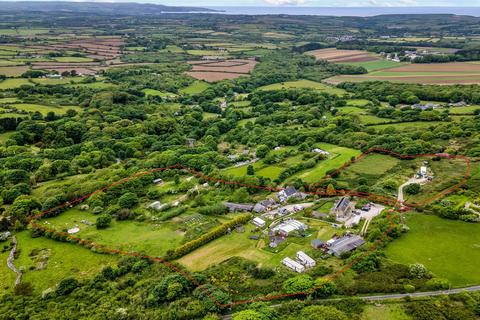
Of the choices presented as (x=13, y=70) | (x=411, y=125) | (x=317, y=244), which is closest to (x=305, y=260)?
(x=317, y=244)

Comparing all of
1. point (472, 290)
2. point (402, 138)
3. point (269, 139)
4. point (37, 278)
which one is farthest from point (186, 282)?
point (402, 138)

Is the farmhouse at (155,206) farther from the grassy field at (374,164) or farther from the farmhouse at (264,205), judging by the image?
the grassy field at (374,164)

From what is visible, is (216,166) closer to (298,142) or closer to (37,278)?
(298,142)

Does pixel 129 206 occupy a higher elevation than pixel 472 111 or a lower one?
lower

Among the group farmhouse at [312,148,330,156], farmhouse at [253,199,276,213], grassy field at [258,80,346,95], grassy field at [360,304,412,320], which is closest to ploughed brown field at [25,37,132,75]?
grassy field at [258,80,346,95]

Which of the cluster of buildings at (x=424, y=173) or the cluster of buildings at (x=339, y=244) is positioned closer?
the cluster of buildings at (x=339, y=244)

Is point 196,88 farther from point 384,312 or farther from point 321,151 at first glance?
point 384,312

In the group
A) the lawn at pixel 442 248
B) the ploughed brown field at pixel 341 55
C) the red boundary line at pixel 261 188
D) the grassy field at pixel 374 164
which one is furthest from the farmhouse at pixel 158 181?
the ploughed brown field at pixel 341 55
